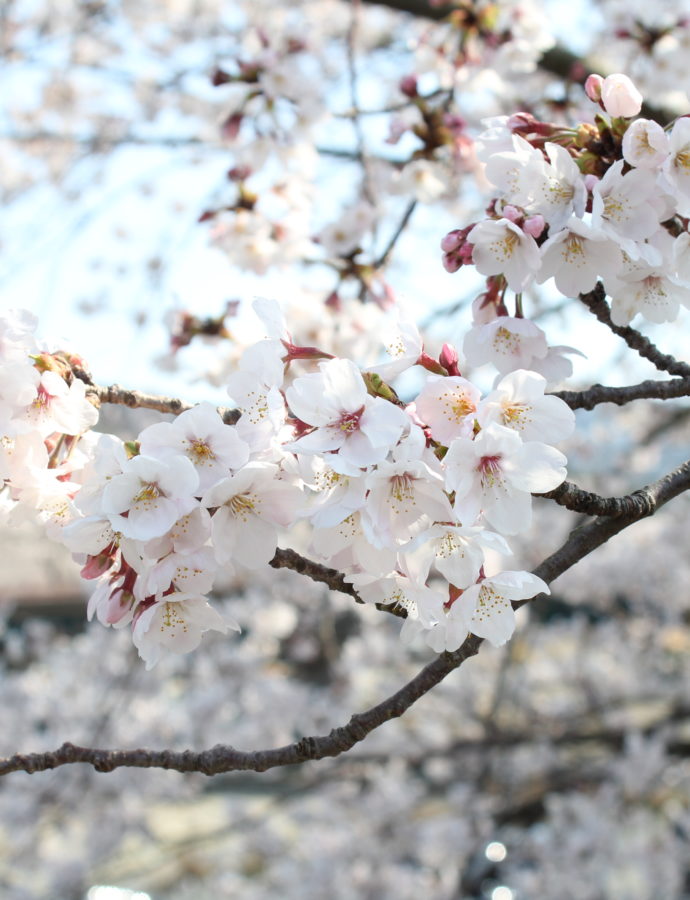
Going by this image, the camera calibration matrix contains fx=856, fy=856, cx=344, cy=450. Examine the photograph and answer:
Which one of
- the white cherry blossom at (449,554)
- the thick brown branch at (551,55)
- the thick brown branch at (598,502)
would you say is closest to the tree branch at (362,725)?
the thick brown branch at (598,502)

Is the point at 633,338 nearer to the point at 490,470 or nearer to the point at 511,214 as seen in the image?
the point at 511,214

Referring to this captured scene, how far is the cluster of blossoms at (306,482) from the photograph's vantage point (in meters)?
0.83

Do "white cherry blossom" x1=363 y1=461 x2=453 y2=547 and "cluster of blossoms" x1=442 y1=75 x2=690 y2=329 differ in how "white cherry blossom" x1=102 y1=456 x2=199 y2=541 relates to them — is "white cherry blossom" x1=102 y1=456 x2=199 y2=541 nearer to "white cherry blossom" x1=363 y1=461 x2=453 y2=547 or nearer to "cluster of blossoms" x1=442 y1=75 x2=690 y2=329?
"white cherry blossom" x1=363 y1=461 x2=453 y2=547

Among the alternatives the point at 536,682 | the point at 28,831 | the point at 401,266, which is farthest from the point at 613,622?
the point at 28,831

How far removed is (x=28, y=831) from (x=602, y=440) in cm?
538

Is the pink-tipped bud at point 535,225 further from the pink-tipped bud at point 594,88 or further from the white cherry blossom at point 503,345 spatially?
the pink-tipped bud at point 594,88

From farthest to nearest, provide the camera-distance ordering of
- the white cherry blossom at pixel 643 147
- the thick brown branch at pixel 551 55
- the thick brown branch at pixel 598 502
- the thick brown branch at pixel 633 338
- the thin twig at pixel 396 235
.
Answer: the thick brown branch at pixel 551 55, the thin twig at pixel 396 235, the thick brown branch at pixel 633 338, the white cherry blossom at pixel 643 147, the thick brown branch at pixel 598 502

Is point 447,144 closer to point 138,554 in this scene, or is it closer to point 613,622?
point 138,554

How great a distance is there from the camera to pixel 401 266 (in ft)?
18.2

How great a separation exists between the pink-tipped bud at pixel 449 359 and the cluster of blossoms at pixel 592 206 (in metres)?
0.17

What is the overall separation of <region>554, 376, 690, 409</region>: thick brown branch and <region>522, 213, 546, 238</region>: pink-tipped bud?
21 centimetres

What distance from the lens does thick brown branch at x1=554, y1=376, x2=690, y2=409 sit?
3.60ft

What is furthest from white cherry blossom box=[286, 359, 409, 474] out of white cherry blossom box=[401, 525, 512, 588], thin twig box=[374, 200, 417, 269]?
thin twig box=[374, 200, 417, 269]

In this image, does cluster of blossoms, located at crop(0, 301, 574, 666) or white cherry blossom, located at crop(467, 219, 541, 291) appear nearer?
cluster of blossoms, located at crop(0, 301, 574, 666)
